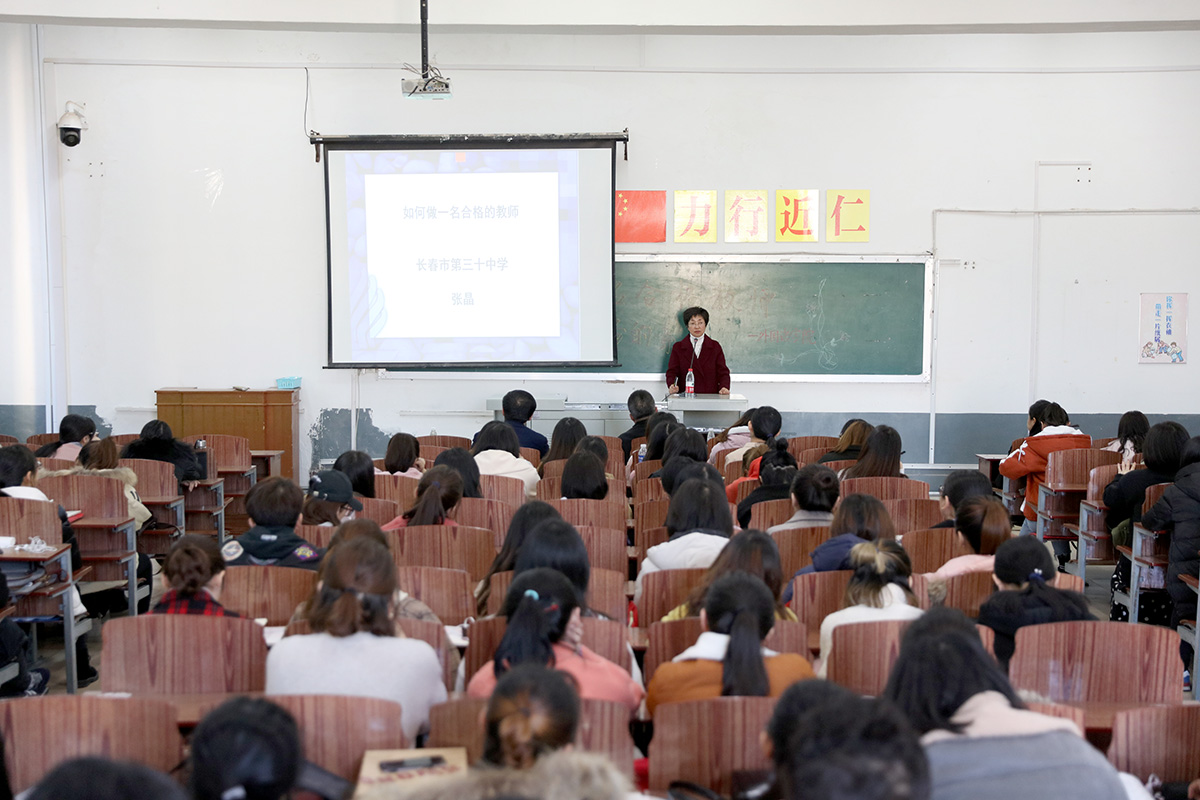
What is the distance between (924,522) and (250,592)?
2.82 metres

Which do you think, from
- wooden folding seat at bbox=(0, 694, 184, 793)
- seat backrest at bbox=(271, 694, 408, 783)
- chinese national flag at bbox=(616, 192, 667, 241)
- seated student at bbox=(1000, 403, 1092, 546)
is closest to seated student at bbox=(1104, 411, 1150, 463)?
seated student at bbox=(1000, 403, 1092, 546)

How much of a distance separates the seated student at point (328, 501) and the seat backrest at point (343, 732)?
1.86 metres

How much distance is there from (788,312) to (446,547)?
5.23 m

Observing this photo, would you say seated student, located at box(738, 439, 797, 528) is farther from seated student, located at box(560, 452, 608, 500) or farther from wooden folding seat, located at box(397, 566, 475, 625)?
wooden folding seat, located at box(397, 566, 475, 625)

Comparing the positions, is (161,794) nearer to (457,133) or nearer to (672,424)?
(672,424)

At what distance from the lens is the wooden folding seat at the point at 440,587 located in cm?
300

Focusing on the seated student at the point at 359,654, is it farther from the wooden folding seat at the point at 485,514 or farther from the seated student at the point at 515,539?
the wooden folding seat at the point at 485,514

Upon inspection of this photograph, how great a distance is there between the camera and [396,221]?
26.6 feet

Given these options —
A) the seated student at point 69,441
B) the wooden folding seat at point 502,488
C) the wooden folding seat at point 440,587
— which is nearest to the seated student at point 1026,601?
the wooden folding seat at point 440,587

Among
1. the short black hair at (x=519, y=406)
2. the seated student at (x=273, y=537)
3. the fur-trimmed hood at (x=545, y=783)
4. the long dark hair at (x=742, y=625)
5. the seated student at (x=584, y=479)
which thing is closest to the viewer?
the fur-trimmed hood at (x=545, y=783)

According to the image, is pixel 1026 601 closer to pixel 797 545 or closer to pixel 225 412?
pixel 797 545

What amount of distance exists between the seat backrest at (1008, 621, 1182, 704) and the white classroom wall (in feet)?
19.5

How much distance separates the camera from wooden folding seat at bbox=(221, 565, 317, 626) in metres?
2.97

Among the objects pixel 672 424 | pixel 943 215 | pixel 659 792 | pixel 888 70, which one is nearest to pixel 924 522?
pixel 672 424
